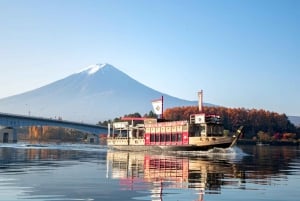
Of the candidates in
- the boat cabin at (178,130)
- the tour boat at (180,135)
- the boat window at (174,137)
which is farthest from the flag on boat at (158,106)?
the boat window at (174,137)

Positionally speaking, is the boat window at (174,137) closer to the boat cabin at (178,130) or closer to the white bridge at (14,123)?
the boat cabin at (178,130)

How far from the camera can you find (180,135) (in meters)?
60.9

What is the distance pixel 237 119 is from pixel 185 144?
100.0 meters

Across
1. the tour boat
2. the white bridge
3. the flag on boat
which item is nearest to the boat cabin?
the tour boat

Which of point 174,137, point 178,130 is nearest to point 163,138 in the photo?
point 174,137

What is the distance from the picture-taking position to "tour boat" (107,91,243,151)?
56869 millimetres

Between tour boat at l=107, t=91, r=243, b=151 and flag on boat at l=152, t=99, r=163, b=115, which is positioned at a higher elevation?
flag on boat at l=152, t=99, r=163, b=115

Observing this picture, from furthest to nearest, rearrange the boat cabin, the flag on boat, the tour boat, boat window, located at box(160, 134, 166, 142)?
the flag on boat < boat window, located at box(160, 134, 166, 142) < the boat cabin < the tour boat

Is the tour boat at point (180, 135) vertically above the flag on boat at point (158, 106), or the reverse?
the flag on boat at point (158, 106)

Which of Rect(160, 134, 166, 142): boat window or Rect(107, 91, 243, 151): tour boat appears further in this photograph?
Rect(160, 134, 166, 142): boat window

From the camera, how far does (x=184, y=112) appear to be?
157250 millimetres

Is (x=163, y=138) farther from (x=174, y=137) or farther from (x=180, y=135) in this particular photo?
(x=180, y=135)

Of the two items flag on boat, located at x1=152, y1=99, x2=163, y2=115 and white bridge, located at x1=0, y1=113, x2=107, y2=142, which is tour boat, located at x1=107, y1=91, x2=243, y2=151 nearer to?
flag on boat, located at x1=152, y1=99, x2=163, y2=115

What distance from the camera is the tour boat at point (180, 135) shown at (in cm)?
5687
